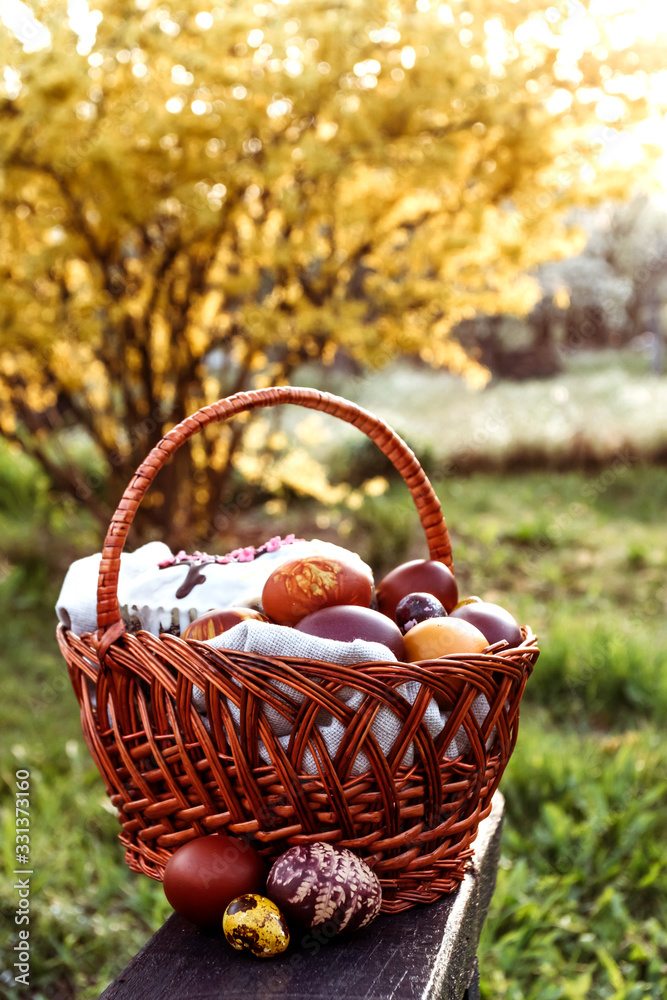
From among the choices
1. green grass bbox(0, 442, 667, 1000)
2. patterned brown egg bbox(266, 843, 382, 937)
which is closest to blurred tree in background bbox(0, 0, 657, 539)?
green grass bbox(0, 442, 667, 1000)

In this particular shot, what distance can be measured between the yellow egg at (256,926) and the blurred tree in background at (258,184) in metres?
2.44

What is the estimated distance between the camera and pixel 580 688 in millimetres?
3238

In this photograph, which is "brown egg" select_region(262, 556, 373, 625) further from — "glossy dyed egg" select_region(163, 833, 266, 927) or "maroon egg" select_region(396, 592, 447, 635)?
"glossy dyed egg" select_region(163, 833, 266, 927)

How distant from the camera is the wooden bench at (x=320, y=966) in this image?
898 mm

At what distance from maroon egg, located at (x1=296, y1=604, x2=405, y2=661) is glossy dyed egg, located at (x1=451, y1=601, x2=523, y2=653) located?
133 mm

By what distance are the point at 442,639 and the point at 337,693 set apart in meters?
0.22

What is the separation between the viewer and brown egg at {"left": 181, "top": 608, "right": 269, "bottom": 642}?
1.19 meters

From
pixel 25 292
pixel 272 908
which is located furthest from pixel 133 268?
pixel 272 908

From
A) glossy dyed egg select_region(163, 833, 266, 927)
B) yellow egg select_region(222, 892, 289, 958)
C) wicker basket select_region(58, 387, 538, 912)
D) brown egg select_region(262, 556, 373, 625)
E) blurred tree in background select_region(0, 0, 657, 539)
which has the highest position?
A: blurred tree in background select_region(0, 0, 657, 539)

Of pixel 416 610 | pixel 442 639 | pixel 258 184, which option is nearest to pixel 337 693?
pixel 442 639

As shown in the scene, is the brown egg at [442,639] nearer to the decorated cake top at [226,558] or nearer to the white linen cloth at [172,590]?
the white linen cloth at [172,590]

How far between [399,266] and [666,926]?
8.46 feet

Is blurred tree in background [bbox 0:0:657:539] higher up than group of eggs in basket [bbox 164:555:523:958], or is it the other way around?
blurred tree in background [bbox 0:0:657:539]

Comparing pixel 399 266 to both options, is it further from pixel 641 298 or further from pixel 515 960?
pixel 641 298
